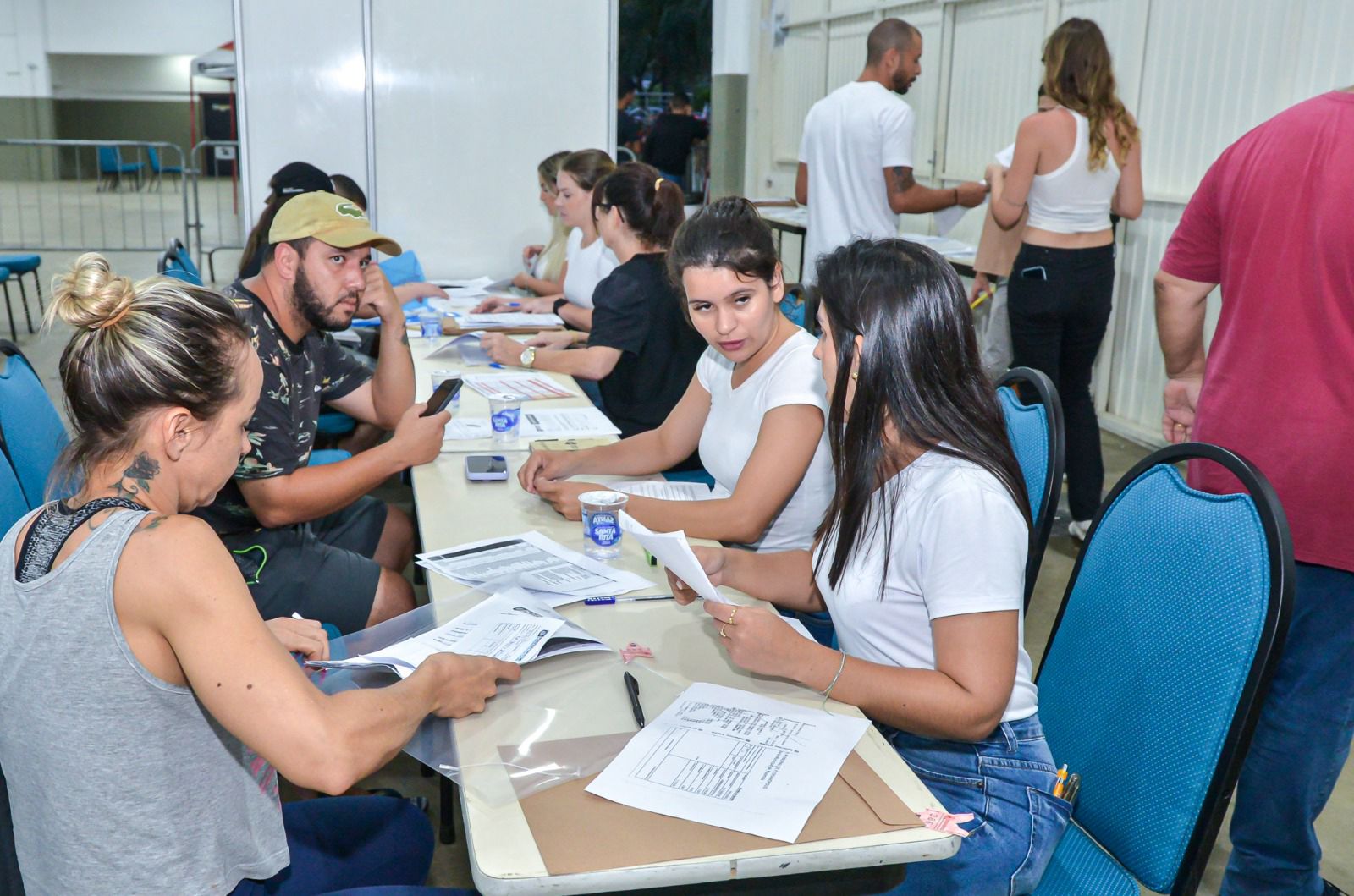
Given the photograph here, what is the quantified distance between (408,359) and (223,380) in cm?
161

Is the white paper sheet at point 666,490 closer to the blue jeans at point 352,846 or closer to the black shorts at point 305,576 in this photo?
the black shorts at point 305,576

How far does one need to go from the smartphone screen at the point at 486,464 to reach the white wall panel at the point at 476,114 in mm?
3301

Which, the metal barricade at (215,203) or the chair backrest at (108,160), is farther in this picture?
the chair backrest at (108,160)

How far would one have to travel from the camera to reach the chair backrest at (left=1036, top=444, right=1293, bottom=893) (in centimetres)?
128

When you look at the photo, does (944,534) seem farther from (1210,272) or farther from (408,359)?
(408,359)

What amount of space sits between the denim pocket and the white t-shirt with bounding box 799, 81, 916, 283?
3058 mm

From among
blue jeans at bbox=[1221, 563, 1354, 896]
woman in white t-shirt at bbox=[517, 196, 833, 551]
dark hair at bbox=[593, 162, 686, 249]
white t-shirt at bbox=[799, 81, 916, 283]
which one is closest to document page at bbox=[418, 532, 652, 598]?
woman in white t-shirt at bbox=[517, 196, 833, 551]

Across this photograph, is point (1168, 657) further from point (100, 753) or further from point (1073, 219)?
point (1073, 219)

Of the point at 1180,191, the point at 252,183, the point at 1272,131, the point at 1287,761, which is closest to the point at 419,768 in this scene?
the point at 1287,761

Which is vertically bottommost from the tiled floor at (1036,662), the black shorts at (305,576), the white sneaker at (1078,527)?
the tiled floor at (1036,662)

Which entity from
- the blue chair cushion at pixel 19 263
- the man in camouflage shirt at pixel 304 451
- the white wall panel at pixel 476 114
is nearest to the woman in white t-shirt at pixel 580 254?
the white wall panel at pixel 476 114

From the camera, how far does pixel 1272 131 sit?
1.83 m

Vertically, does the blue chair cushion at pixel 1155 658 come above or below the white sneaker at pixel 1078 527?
above

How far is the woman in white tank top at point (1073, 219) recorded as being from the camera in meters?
3.61
